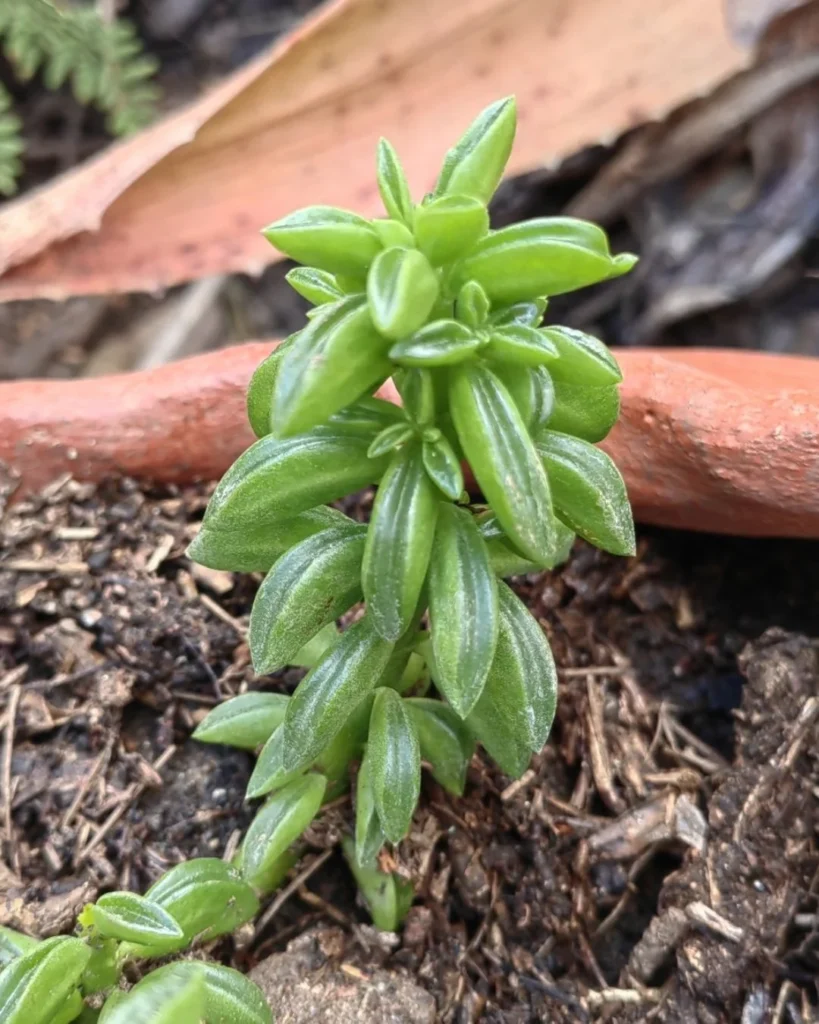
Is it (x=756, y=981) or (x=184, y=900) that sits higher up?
(x=184, y=900)

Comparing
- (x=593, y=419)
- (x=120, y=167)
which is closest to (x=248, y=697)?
(x=593, y=419)

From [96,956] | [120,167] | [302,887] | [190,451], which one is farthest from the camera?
[120,167]

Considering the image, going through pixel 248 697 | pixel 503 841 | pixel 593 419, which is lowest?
pixel 503 841

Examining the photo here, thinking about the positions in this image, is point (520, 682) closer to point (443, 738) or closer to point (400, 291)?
point (443, 738)

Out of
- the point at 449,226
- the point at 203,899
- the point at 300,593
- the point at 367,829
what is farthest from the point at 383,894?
the point at 449,226

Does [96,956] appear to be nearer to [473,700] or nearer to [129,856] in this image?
[129,856]

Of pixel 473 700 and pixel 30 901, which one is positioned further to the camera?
pixel 30 901

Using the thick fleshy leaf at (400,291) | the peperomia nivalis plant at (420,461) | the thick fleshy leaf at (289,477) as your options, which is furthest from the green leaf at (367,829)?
the thick fleshy leaf at (400,291)

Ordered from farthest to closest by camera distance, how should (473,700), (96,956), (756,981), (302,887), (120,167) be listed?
(120,167) → (302,887) → (756,981) → (96,956) → (473,700)
